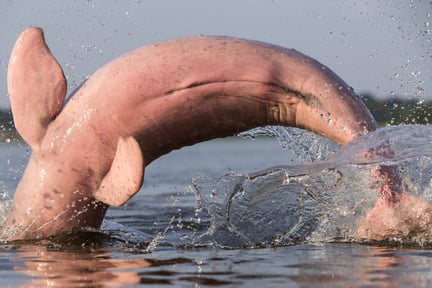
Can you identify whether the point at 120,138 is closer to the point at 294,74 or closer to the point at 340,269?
the point at 294,74

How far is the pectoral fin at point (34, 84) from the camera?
7.56 meters

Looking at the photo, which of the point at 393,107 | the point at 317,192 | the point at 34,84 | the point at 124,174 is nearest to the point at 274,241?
the point at 317,192

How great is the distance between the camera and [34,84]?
24.8 ft

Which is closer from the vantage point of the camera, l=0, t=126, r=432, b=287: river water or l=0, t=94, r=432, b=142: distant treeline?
l=0, t=126, r=432, b=287: river water

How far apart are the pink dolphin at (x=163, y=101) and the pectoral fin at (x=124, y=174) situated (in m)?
0.02

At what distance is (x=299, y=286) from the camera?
5.01 metres

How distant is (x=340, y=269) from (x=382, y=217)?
4.98ft

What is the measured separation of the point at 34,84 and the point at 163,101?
1.03 m

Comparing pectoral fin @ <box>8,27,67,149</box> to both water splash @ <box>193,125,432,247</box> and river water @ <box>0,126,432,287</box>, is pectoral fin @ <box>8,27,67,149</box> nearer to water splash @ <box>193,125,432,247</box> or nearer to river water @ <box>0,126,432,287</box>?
river water @ <box>0,126,432,287</box>

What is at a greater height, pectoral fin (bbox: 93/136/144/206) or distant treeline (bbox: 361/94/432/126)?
distant treeline (bbox: 361/94/432/126)

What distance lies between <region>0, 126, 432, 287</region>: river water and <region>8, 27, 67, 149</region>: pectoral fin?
1005mm

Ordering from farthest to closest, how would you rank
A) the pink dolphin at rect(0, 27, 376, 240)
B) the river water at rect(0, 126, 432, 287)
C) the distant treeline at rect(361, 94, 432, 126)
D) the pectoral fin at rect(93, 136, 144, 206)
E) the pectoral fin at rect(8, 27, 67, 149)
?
the distant treeline at rect(361, 94, 432, 126) → the pectoral fin at rect(8, 27, 67, 149) → the pink dolphin at rect(0, 27, 376, 240) → the pectoral fin at rect(93, 136, 144, 206) → the river water at rect(0, 126, 432, 287)

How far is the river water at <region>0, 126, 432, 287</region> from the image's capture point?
5.45 meters

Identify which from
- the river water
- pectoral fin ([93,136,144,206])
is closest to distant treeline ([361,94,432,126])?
the river water
